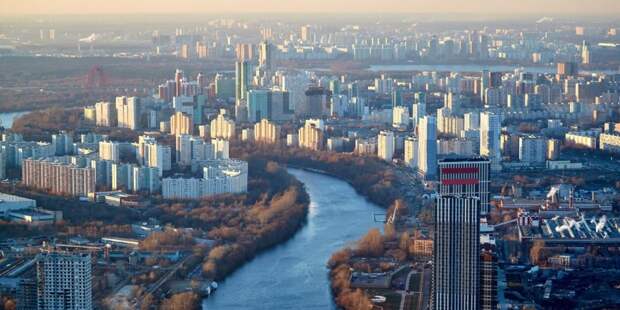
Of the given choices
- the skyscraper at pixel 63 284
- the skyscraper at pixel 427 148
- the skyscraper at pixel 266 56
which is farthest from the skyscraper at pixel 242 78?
the skyscraper at pixel 63 284

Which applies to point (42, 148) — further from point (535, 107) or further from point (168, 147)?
point (535, 107)

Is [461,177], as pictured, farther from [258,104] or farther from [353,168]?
[258,104]

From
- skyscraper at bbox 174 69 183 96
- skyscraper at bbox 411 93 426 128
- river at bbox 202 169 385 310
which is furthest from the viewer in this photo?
skyscraper at bbox 174 69 183 96

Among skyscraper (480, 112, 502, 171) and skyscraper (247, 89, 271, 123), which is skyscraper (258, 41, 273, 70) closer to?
skyscraper (247, 89, 271, 123)

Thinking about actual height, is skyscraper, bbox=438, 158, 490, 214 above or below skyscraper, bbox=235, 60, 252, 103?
above

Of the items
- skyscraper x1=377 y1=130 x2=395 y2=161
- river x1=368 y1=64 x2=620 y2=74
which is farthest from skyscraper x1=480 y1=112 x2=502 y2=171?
river x1=368 y1=64 x2=620 y2=74

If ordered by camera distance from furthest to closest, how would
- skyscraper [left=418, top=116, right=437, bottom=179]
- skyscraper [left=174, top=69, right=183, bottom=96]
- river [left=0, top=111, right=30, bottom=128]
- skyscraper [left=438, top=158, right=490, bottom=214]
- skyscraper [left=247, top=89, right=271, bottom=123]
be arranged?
skyscraper [left=174, top=69, right=183, bottom=96] → skyscraper [left=247, top=89, right=271, bottom=123] → river [left=0, top=111, right=30, bottom=128] → skyscraper [left=418, top=116, right=437, bottom=179] → skyscraper [left=438, top=158, right=490, bottom=214]

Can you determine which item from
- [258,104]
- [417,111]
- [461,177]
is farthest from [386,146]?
[461,177]
